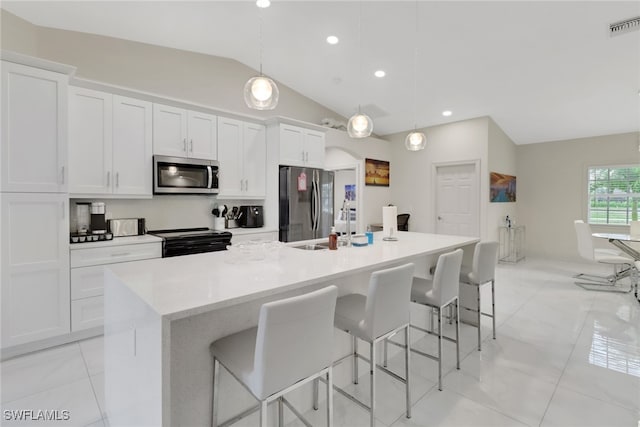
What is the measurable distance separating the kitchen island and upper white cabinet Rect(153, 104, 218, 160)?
6.84 ft

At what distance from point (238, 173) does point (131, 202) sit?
1293mm

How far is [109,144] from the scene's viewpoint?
10.1 ft

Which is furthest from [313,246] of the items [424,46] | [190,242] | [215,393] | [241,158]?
[424,46]

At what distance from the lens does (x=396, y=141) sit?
6.81m

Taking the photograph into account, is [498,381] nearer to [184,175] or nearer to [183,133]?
[184,175]

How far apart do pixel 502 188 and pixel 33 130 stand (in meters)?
7.09

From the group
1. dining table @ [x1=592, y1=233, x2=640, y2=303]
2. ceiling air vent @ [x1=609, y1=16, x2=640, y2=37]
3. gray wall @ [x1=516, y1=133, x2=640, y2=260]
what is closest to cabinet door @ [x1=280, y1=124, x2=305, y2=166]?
ceiling air vent @ [x1=609, y1=16, x2=640, y2=37]

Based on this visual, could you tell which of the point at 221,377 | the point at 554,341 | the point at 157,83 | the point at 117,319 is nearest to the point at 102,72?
the point at 157,83

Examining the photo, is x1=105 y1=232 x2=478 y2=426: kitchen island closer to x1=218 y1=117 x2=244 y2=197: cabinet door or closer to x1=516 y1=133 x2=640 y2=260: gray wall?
x1=218 y1=117 x2=244 y2=197: cabinet door

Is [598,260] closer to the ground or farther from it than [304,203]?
closer to the ground

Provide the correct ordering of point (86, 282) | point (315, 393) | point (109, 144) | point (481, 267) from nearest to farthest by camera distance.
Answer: point (315, 393), point (481, 267), point (86, 282), point (109, 144)

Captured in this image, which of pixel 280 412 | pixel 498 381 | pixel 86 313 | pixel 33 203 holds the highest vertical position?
pixel 33 203

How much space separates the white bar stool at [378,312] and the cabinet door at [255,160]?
9.13ft

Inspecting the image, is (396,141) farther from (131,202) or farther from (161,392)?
(161,392)
